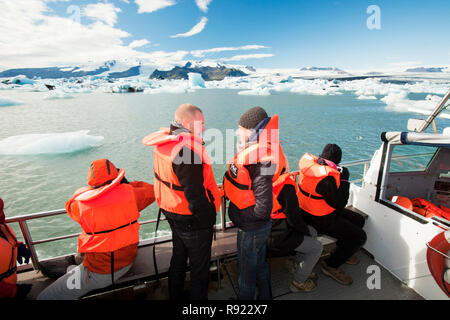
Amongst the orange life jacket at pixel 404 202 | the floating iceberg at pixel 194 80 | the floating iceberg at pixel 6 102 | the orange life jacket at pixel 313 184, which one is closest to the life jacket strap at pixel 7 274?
the orange life jacket at pixel 313 184

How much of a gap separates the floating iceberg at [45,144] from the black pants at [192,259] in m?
13.7

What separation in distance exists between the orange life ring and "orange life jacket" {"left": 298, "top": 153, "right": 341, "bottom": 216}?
0.92m

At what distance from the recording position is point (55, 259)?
2443 mm

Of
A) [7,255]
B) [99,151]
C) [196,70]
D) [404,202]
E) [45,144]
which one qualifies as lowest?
[99,151]

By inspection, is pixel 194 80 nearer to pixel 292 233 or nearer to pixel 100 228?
pixel 292 233

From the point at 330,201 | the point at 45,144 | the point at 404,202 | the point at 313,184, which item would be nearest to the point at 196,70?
the point at 45,144

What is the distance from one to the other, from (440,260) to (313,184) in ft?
4.21

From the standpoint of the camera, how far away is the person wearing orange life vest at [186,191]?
5.31ft

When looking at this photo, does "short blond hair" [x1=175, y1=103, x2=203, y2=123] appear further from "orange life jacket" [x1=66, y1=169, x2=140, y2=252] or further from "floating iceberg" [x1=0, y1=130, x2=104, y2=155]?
"floating iceberg" [x1=0, y1=130, x2=104, y2=155]

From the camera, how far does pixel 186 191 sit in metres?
1.64
